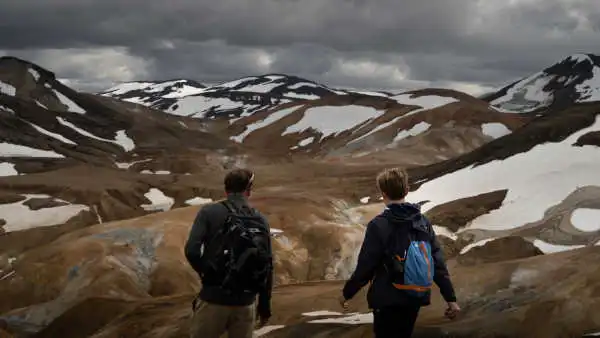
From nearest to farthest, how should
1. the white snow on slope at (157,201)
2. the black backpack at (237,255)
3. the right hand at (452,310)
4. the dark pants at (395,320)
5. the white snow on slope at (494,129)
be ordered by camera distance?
1. the dark pants at (395,320)
2. the right hand at (452,310)
3. the black backpack at (237,255)
4. the white snow on slope at (157,201)
5. the white snow on slope at (494,129)

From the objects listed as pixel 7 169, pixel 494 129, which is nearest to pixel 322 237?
A: pixel 7 169

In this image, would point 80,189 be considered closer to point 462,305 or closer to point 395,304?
point 462,305

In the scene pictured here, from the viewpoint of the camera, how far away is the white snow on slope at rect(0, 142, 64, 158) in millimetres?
128250

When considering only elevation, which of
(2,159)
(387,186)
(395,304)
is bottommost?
(395,304)

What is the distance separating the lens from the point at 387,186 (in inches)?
323

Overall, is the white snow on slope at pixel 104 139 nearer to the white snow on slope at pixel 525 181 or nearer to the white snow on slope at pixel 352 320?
the white snow on slope at pixel 525 181

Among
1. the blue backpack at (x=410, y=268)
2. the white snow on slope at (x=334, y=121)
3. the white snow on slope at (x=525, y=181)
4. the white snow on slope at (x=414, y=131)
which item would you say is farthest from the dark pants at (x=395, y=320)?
the white snow on slope at (x=334, y=121)

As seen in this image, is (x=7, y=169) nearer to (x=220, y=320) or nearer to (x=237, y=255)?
(x=220, y=320)

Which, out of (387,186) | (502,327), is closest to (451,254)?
(502,327)

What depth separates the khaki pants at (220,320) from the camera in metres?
9.00

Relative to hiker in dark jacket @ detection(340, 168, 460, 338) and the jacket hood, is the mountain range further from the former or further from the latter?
the jacket hood

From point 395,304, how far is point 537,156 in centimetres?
5474

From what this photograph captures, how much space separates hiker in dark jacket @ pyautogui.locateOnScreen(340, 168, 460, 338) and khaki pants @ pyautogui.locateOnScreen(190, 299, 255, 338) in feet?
5.82

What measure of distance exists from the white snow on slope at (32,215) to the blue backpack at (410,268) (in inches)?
2736
